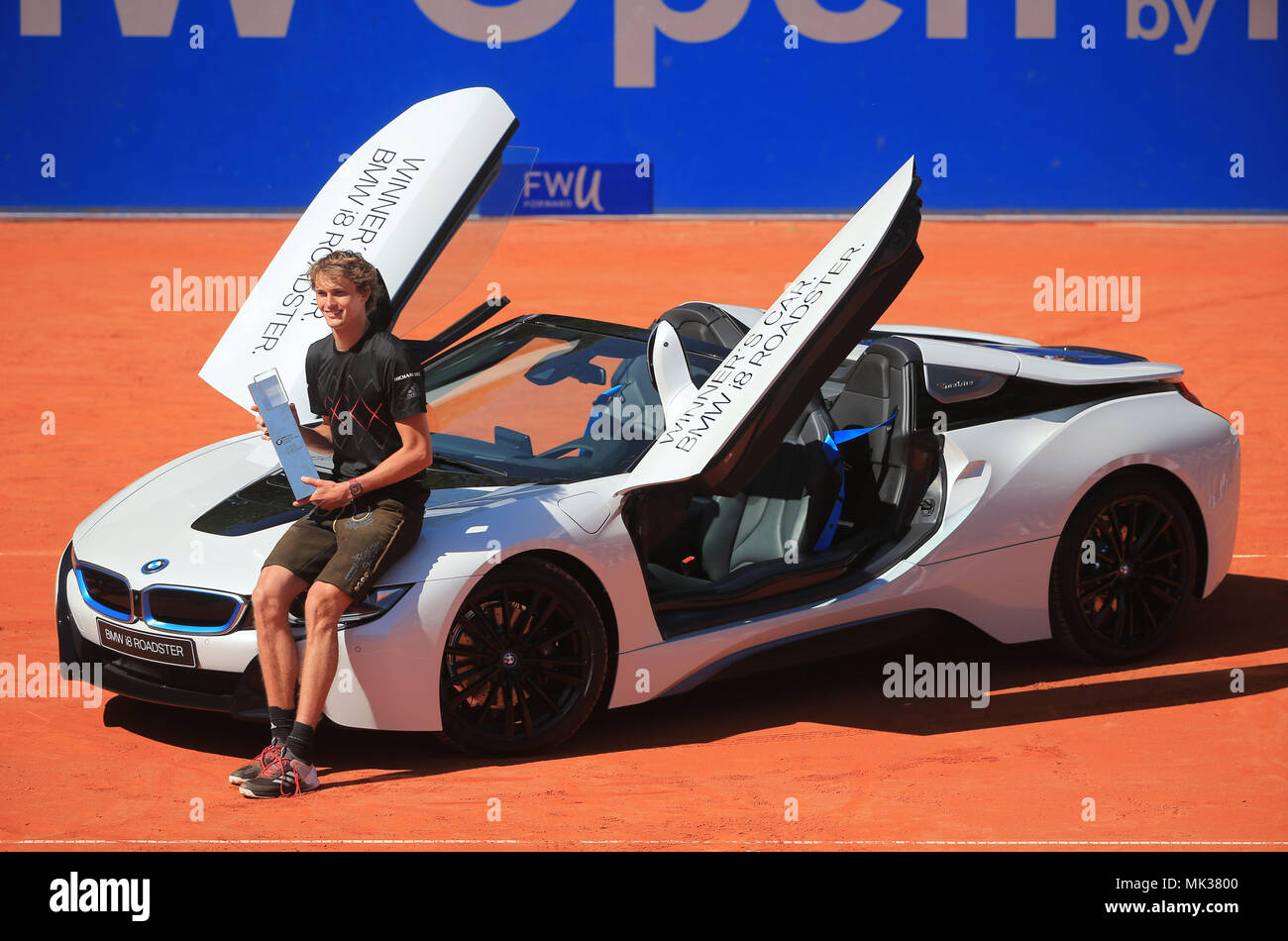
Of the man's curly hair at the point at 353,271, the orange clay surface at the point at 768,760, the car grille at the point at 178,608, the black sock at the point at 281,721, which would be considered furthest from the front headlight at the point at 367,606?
the man's curly hair at the point at 353,271

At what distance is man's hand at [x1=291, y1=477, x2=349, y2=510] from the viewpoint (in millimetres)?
5629

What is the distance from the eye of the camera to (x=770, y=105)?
23.8 meters

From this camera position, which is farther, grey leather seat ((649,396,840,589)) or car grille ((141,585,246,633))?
grey leather seat ((649,396,840,589))

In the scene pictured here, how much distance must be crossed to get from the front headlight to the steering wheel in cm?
106

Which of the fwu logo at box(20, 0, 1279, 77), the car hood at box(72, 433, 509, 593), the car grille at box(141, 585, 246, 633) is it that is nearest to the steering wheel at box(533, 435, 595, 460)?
the car hood at box(72, 433, 509, 593)

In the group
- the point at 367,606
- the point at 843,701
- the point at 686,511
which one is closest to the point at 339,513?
the point at 367,606

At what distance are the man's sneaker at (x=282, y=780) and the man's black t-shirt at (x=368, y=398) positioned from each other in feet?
3.16

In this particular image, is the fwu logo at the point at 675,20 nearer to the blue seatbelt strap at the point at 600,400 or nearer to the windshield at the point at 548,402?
the windshield at the point at 548,402

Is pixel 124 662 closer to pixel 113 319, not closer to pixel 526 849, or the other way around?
pixel 526 849

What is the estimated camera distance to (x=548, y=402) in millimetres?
6895

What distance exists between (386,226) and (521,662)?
1854 millimetres

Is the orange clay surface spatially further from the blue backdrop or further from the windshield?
the blue backdrop

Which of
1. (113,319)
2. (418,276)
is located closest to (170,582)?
(418,276)
